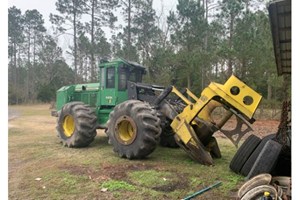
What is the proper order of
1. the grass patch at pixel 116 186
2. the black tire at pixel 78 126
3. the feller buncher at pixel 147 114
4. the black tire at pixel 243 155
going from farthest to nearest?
the black tire at pixel 78 126
the feller buncher at pixel 147 114
the black tire at pixel 243 155
the grass patch at pixel 116 186

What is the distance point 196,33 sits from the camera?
57.8 feet

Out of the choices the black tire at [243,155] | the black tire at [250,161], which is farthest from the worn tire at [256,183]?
the black tire at [243,155]

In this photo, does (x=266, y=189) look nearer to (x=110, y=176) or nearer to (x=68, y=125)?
(x=110, y=176)

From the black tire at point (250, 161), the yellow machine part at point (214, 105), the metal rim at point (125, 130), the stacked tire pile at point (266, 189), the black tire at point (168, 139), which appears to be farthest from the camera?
the black tire at point (168, 139)

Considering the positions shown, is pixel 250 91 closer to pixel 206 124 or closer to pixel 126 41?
pixel 206 124

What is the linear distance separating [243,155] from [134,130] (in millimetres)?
2137

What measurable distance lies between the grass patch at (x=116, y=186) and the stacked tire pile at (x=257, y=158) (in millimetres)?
1724

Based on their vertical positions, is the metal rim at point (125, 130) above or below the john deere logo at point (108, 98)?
below

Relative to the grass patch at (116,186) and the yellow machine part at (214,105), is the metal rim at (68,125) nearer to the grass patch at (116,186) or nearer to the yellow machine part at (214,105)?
the yellow machine part at (214,105)

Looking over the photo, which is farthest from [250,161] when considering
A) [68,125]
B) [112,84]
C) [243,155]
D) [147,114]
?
[68,125]

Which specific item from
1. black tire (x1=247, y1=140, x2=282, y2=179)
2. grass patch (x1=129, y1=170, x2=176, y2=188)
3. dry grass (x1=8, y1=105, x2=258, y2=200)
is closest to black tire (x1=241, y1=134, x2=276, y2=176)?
dry grass (x1=8, y1=105, x2=258, y2=200)

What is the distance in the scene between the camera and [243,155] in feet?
17.4

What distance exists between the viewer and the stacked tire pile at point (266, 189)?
3290 millimetres

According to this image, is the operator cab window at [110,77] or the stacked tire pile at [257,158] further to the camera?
the operator cab window at [110,77]
